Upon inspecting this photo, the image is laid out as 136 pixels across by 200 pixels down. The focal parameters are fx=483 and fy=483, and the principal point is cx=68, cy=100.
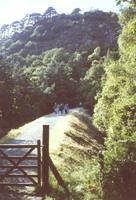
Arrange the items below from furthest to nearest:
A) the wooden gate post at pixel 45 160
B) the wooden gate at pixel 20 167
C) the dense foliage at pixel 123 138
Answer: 1. the wooden gate post at pixel 45 160
2. the wooden gate at pixel 20 167
3. the dense foliage at pixel 123 138

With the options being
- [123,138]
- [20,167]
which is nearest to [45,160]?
[20,167]

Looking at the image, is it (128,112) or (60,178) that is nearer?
(60,178)

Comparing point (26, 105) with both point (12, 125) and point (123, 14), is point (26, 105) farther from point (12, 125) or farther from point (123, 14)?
point (123, 14)

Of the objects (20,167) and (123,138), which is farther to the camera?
(123,138)

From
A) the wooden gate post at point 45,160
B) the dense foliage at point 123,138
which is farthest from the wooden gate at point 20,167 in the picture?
the dense foliage at point 123,138

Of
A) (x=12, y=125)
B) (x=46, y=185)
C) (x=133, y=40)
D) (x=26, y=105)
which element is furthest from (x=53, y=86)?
(x=46, y=185)

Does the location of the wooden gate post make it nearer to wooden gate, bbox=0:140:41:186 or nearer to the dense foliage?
wooden gate, bbox=0:140:41:186

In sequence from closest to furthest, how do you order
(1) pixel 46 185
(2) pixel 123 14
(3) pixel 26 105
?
1. (1) pixel 46 185
2. (2) pixel 123 14
3. (3) pixel 26 105

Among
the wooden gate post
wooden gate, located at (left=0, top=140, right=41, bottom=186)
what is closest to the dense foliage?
the wooden gate post

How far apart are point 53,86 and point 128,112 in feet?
275

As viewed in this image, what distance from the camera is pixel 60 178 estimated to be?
1712cm

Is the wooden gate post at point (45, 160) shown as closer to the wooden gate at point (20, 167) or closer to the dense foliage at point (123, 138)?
the wooden gate at point (20, 167)

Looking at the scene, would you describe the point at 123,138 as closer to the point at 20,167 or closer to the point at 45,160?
the point at 45,160

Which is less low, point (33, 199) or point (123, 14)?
A: point (123, 14)
